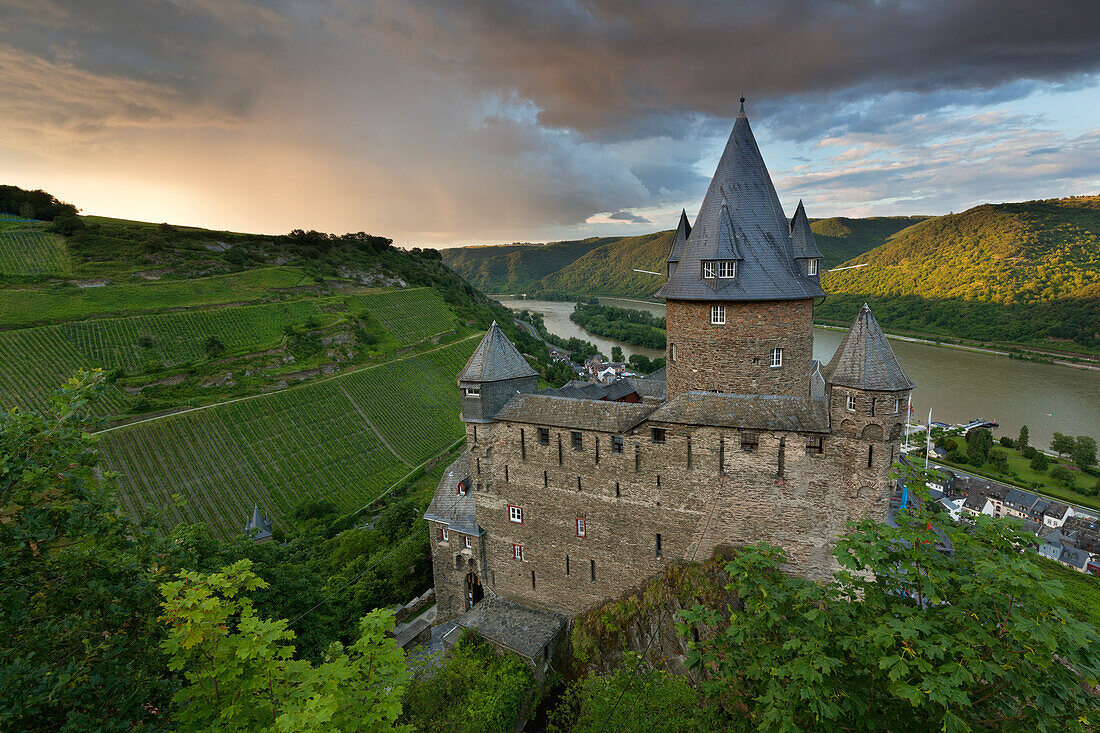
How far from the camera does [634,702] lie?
1409 centimetres

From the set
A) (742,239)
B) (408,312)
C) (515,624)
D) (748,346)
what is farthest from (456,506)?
(408,312)

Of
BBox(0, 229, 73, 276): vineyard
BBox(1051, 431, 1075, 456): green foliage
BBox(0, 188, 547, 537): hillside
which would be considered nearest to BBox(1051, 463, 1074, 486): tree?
BBox(1051, 431, 1075, 456): green foliage

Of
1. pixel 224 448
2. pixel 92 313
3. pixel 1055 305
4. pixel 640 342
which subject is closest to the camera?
pixel 224 448

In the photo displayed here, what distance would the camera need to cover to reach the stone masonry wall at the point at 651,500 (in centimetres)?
1381

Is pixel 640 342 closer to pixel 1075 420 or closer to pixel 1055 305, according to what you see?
pixel 1075 420

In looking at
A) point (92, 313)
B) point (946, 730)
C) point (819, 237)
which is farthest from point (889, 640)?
point (819, 237)

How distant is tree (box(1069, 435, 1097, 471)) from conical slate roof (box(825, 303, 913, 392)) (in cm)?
6838

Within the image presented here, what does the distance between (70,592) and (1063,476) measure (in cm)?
8037

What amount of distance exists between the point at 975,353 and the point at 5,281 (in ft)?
518

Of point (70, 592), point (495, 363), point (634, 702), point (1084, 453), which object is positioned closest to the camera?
point (70, 592)

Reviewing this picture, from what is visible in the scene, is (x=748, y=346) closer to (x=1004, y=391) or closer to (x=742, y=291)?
(x=742, y=291)

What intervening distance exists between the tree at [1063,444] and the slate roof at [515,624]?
7274 cm

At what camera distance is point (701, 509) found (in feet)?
50.9

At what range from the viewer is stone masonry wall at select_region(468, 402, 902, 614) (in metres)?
13.8
